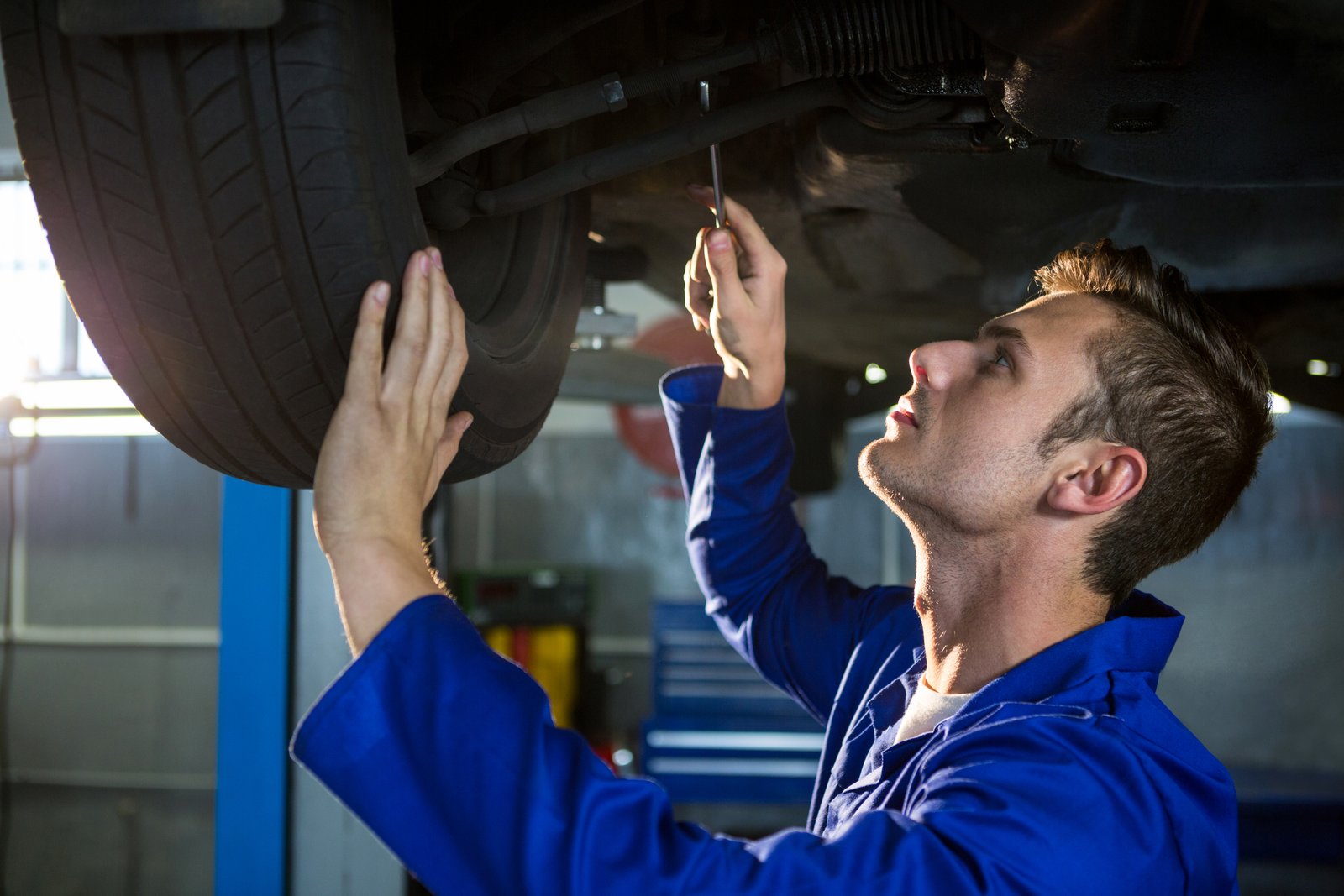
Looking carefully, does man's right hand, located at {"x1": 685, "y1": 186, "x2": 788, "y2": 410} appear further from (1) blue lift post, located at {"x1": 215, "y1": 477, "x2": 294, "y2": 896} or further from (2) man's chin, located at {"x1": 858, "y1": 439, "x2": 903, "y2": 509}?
(1) blue lift post, located at {"x1": 215, "y1": 477, "x2": 294, "y2": 896}

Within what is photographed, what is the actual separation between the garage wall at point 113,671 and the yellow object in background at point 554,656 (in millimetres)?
1574

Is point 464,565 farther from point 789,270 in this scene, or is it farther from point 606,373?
point 789,270

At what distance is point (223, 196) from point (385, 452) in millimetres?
203

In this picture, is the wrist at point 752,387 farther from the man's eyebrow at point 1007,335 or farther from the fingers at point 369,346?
the fingers at point 369,346

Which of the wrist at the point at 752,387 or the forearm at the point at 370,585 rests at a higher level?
the wrist at the point at 752,387

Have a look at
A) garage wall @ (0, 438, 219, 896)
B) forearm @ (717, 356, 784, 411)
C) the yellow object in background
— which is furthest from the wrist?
garage wall @ (0, 438, 219, 896)

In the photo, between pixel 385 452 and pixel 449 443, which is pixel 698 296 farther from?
pixel 385 452

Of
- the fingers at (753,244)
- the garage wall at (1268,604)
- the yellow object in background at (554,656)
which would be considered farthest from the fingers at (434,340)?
the garage wall at (1268,604)

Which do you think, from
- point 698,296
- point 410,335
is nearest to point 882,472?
point 698,296

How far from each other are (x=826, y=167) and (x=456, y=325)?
0.55 metres

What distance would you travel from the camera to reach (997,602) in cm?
107

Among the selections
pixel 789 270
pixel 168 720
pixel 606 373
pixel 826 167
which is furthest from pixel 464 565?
pixel 826 167

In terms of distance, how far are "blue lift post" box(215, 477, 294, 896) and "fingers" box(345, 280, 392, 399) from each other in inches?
56.5

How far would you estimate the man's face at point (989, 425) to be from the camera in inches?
40.9
